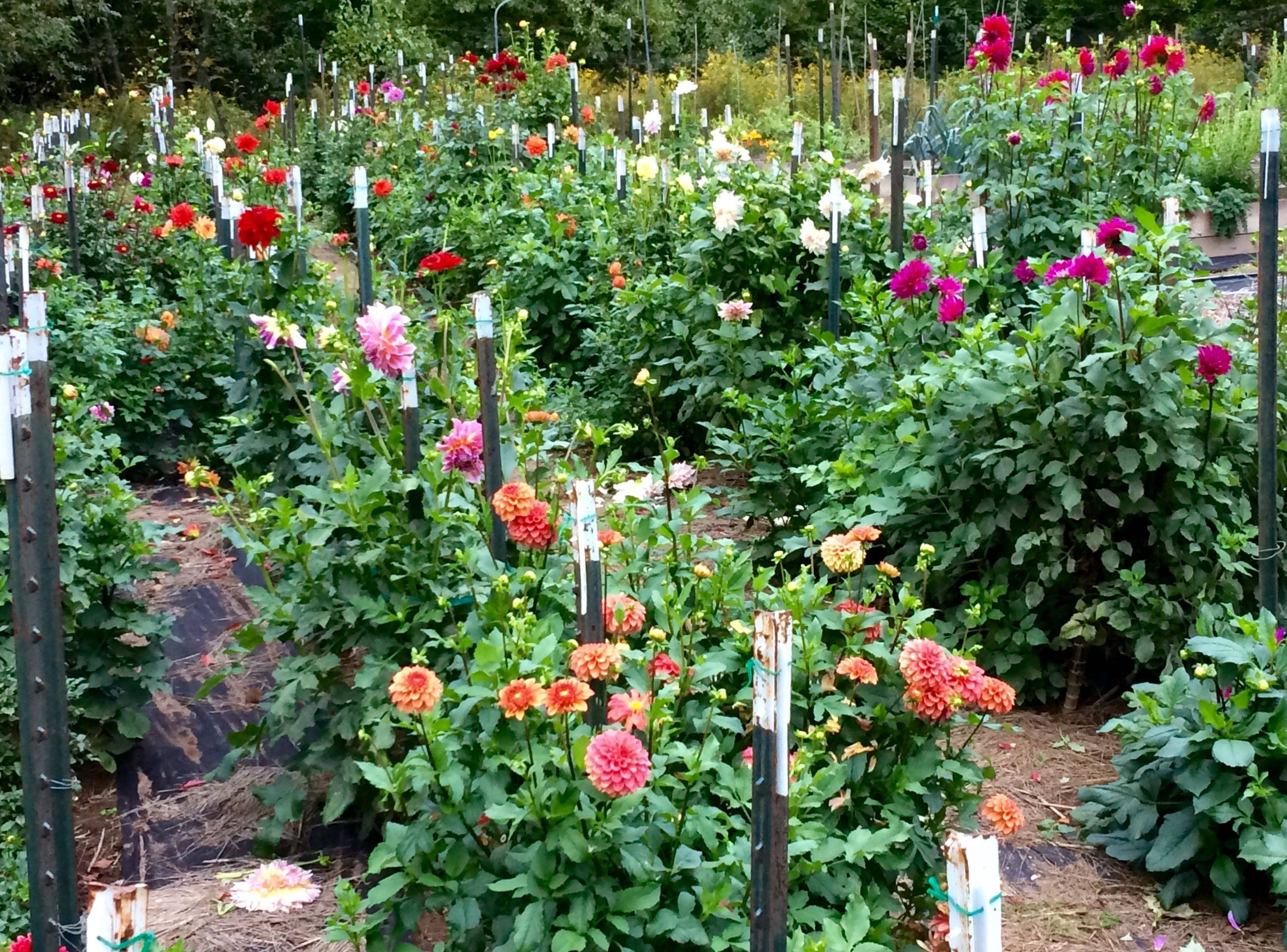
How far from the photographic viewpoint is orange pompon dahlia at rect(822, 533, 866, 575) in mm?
2172

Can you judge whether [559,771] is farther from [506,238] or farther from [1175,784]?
[506,238]

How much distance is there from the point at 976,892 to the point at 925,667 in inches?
35.1

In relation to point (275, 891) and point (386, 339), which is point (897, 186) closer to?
point (386, 339)

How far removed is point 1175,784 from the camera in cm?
261

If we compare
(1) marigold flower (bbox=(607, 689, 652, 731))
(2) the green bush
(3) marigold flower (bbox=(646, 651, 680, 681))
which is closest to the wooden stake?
(2) the green bush

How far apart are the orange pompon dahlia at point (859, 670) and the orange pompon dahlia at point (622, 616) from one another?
334mm

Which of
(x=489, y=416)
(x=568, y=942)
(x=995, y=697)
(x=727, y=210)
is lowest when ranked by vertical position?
(x=568, y=942)

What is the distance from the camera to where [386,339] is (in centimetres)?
250

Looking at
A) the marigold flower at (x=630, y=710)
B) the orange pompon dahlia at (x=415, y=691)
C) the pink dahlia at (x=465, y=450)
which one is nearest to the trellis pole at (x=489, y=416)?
the pink dahlia at (x=465, y=450)

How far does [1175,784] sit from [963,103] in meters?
3.17

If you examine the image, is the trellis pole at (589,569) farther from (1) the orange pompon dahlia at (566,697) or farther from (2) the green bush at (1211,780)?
(2) the green bush at (1211,780)

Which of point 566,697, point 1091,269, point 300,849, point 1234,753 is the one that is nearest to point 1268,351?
point 1091,269

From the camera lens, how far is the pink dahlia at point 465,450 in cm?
248

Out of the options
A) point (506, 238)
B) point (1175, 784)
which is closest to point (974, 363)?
point (1175, 784)
